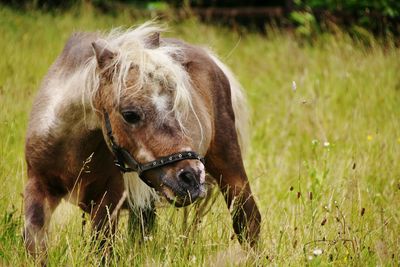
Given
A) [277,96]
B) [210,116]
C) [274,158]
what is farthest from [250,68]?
[210,116]

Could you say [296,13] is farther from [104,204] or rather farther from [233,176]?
[104,204]

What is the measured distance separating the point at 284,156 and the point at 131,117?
295 centimetres

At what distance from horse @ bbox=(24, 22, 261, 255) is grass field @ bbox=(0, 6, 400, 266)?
0.19 meters

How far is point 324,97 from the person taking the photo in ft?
22.8

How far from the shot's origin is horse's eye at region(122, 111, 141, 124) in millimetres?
3518

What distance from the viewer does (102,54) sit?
147 inches

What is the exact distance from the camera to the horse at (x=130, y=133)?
348 cm

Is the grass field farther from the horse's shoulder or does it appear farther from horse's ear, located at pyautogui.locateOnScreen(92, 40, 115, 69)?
horse's ear, located at pyautogui.locateOnScreen(92, 40, 115, 69)

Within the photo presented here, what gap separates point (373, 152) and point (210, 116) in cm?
212

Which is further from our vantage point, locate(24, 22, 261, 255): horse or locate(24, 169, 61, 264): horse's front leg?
locate(24, 169, 61, 264): horse's front leg

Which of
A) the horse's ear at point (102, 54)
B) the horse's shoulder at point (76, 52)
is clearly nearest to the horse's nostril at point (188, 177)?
the horse's ear at point (102, 54)

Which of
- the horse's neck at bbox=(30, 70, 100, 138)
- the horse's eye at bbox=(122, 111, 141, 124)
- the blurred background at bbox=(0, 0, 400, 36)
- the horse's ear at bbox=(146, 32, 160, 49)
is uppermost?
the horse's ear at bbox=(146, 32, 160, 49)

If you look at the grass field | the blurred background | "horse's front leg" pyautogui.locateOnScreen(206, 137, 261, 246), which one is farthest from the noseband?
the blurred background

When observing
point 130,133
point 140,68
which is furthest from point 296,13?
point 130,133
